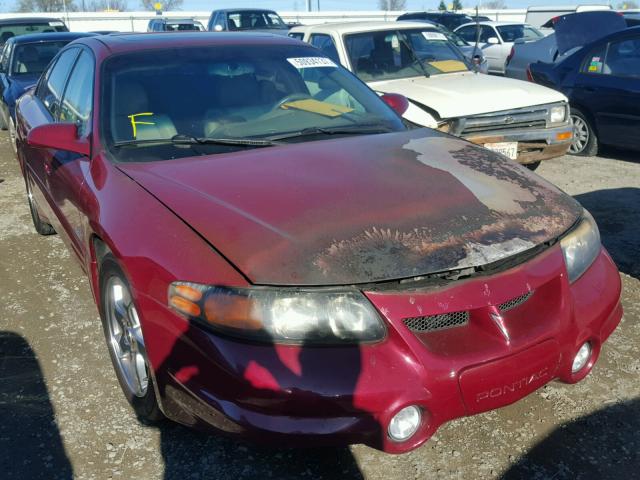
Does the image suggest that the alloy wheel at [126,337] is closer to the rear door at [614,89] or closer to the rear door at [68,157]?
the rear door at [68,157]

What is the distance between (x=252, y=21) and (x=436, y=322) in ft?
52.7

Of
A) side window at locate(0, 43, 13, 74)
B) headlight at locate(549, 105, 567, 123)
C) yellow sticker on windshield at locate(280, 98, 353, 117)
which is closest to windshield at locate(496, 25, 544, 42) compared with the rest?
A: headlight at locate(549, 105, 567, 123)

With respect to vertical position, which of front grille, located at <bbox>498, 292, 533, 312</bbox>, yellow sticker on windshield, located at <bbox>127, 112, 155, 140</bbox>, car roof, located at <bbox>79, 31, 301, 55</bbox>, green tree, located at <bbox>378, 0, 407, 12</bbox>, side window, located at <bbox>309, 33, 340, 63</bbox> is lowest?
green tree, located at <bbox>378, 0, 407, 12</bbox>

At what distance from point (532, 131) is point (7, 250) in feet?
15.1

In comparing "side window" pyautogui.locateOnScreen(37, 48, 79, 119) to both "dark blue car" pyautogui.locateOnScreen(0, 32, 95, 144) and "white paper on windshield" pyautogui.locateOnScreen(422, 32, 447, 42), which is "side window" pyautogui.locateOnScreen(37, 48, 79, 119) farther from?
"white paper on windshield" pyautogui.locateOnScreen(422, 32, 447, 42)

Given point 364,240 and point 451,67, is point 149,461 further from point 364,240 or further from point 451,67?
point 451,67

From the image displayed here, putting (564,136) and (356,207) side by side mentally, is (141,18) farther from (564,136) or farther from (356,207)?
(356,207)

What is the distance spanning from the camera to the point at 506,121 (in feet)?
19.9

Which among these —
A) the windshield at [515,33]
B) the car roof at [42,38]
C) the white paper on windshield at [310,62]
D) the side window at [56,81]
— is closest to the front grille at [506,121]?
the white paper on windshield at [310,62]

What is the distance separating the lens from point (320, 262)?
7.11 ft

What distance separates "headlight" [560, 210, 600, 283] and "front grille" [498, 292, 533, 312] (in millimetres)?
287

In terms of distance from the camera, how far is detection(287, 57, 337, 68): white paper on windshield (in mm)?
3838

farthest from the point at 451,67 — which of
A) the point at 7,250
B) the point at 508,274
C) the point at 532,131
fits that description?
the point at 508,274

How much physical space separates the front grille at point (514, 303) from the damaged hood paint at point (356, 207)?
159 millimetres
